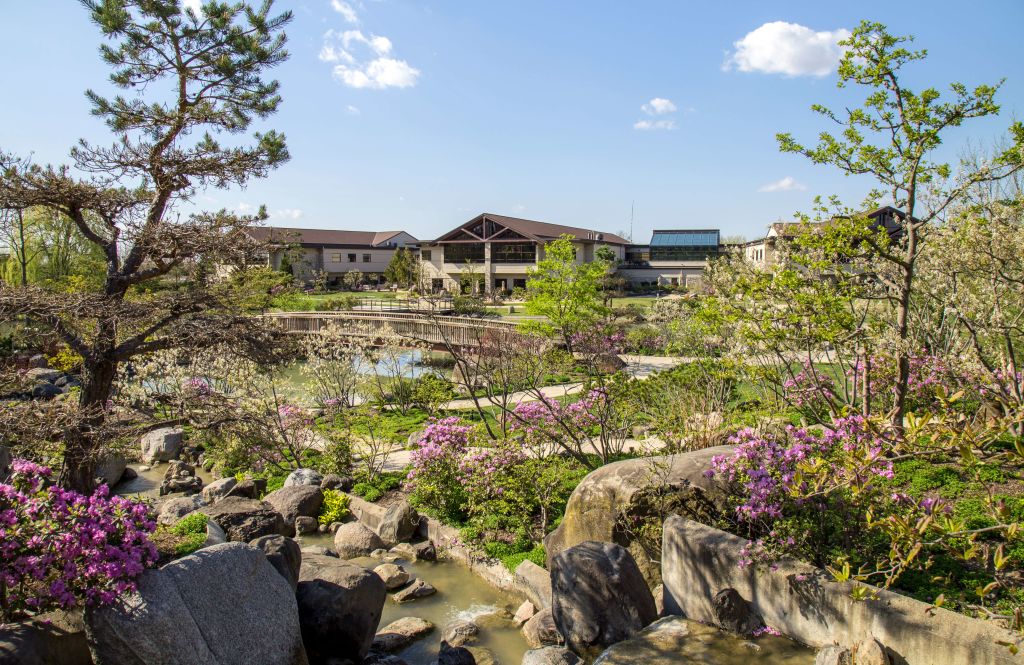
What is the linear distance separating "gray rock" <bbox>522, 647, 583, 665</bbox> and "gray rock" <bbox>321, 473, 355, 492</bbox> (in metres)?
6.35

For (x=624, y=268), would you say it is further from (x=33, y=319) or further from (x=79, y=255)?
(x=33, y=319)

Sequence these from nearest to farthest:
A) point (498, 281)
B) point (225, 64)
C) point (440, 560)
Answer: point (225, 64) → point (440, 560) → point (498, 281)

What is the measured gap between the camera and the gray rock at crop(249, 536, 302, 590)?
6832 mm

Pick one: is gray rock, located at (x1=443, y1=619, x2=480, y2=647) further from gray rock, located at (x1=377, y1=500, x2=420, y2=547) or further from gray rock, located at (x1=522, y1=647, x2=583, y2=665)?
gray rock, located at (x1=377, y1=500, x2=420, y2=547)

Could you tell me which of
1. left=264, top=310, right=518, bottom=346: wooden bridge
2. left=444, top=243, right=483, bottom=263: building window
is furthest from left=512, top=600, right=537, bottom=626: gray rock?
left=444, top=243, right=483, bottom=263: building window

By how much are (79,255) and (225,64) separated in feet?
92.6

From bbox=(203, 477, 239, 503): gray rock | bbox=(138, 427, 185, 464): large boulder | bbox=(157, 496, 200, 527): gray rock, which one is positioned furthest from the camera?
bbox=(138, 427, 185, 464): large boulder

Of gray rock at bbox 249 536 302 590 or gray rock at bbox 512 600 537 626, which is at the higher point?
gray rock at bbox 249 536 302 590

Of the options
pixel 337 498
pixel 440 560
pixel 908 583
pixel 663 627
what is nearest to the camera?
pixel 908 583

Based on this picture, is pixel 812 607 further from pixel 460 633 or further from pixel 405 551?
pixel 405 551

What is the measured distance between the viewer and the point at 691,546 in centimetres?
673

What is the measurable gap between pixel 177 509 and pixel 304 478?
90.5 inches

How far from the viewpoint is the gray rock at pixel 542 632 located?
23.5 feet

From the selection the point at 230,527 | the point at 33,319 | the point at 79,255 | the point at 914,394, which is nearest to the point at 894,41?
the point at 914,394
